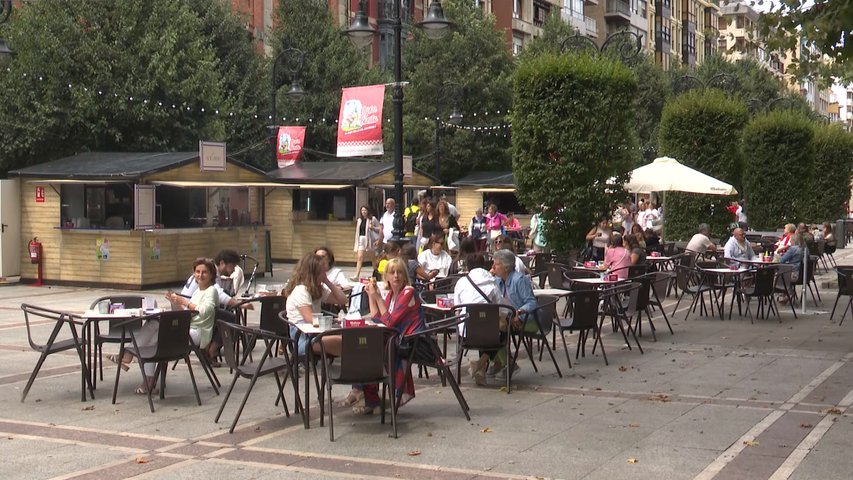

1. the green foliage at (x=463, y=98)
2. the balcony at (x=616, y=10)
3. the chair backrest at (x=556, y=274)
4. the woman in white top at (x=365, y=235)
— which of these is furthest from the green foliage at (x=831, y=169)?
the balcony at (x=616, y=10)

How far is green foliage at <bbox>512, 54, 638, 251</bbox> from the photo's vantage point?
19.4 meters

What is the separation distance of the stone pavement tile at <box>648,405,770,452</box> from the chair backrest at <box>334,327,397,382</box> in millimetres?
2041

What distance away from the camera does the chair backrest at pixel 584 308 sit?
38.8 feet

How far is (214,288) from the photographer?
10.7m

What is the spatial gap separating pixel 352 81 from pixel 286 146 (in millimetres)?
11348

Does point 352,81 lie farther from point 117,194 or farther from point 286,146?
point 117,194

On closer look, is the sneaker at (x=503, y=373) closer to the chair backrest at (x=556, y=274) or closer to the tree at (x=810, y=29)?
the tree at (x=810, y=29)

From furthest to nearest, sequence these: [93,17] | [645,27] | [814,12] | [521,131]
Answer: [645,27] < [93,17] < [521,131] < [814,12]

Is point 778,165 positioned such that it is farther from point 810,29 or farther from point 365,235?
point 810,29

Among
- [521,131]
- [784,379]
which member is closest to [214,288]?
[784,379]

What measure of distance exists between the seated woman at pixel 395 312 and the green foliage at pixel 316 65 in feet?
105

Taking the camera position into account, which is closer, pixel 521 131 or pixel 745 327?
pixel 745 327

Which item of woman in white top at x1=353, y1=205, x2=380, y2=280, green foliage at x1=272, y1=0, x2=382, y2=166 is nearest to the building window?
green foliage at x1=272, y1=0, x2=382, y2=166

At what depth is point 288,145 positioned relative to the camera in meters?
30.6
